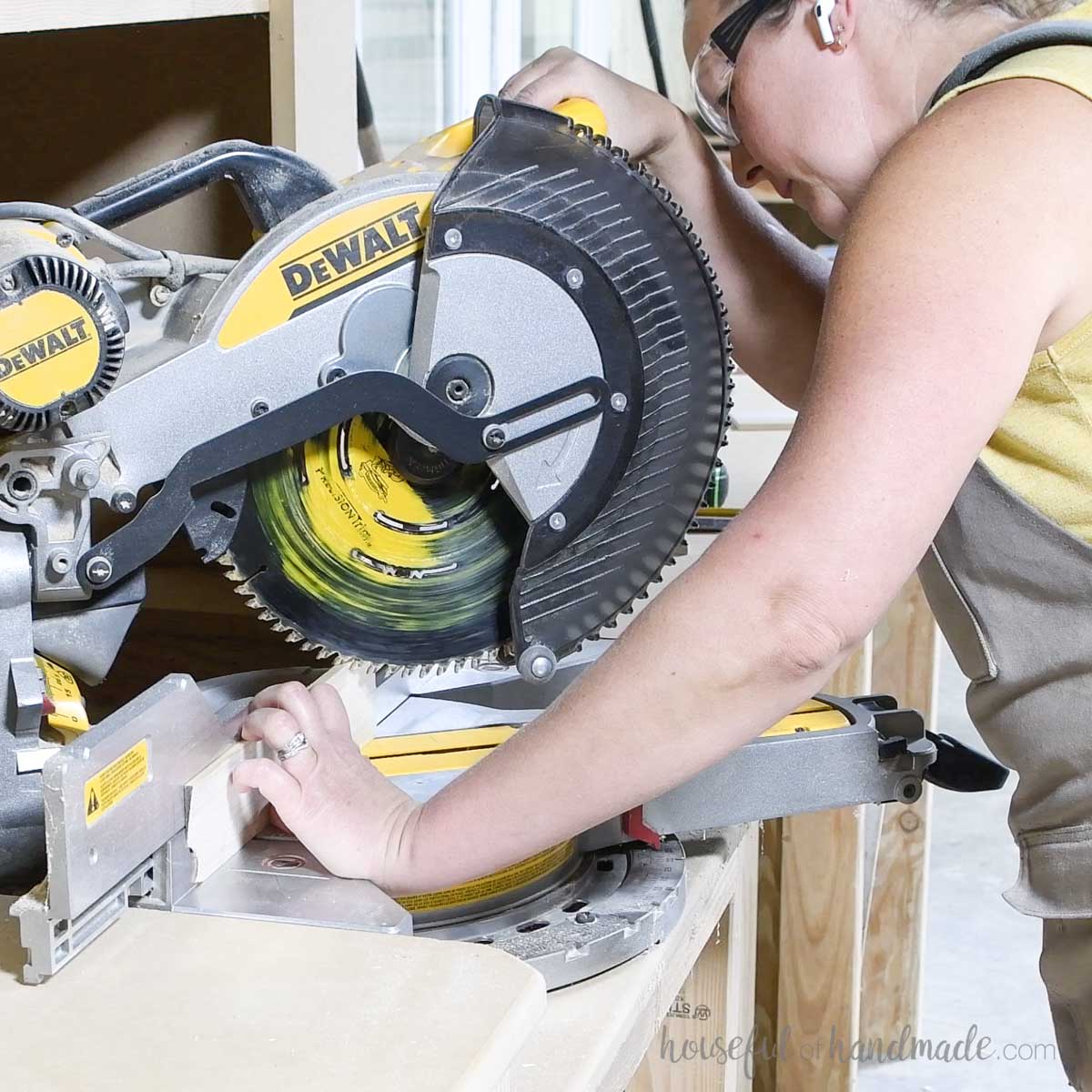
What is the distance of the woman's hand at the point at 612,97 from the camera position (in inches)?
43.3

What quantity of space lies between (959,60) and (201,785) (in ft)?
2.40

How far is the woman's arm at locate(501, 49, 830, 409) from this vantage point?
52.1 inches

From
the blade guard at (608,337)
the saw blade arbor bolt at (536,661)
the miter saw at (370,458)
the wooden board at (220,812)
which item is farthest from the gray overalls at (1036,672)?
the wooden board at (220,812)

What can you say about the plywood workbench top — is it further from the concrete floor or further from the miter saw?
the concrete floor

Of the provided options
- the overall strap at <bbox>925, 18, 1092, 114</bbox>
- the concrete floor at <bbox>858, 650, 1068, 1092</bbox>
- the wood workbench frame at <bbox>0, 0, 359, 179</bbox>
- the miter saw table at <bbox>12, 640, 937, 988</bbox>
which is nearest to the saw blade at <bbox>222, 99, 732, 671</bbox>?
the miter saw table at <bbox>12, 640, 937, 988</bbox>

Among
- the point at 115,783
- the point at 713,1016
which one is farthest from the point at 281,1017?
the point at 713,1016

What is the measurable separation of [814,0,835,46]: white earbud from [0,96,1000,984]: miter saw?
6.7 inches

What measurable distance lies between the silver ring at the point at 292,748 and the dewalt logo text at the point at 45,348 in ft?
0.93

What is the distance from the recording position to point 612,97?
4.03ft

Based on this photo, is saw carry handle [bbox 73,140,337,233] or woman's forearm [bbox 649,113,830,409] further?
woman's forearm [bbox 649,113,830,409]

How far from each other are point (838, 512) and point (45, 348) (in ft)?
1.50

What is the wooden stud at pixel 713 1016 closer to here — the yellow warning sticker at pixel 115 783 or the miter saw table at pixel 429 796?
the miter saw table at pixel 429 796

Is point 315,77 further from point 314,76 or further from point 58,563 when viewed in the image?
point 58,563

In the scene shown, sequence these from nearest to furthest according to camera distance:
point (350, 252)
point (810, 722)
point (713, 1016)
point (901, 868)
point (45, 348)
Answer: point (45, 348) → point (350, 252) → point (810, 722) → point (713, 1016) → point (901, 868)
